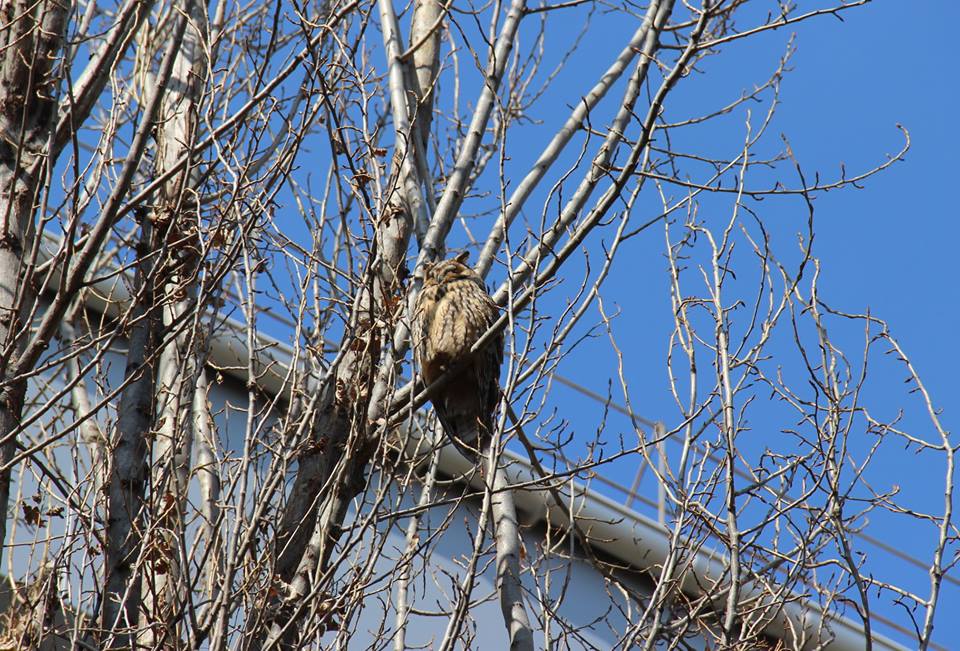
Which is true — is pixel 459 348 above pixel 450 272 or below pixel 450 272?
below

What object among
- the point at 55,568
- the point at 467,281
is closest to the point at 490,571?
the point at 467,281

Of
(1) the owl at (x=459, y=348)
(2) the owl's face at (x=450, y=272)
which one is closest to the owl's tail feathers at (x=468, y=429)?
(1) the owl at (x=459, y=348)

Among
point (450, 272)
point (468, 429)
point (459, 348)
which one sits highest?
point (450, 272)

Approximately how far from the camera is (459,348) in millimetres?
5379

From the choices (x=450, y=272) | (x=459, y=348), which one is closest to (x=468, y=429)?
(x=459, y=348)

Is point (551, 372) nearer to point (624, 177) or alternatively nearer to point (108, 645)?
point (624, 177)

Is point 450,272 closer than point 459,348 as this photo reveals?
No

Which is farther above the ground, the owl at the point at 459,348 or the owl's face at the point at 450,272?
the owl's face at the point at 450,272

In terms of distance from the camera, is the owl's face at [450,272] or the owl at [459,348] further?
the owl's face at [450,272]

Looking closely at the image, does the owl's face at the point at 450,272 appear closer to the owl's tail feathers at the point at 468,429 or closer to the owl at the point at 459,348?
the owl at the point at 459,348

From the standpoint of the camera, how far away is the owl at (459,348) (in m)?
5.37

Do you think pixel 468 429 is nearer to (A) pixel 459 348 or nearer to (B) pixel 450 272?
(A) pixel 459 348

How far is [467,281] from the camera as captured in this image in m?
5.75

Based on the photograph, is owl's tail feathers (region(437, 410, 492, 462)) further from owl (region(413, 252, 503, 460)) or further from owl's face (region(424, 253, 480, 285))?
owl's face (region(424, 253, 480, 285))
